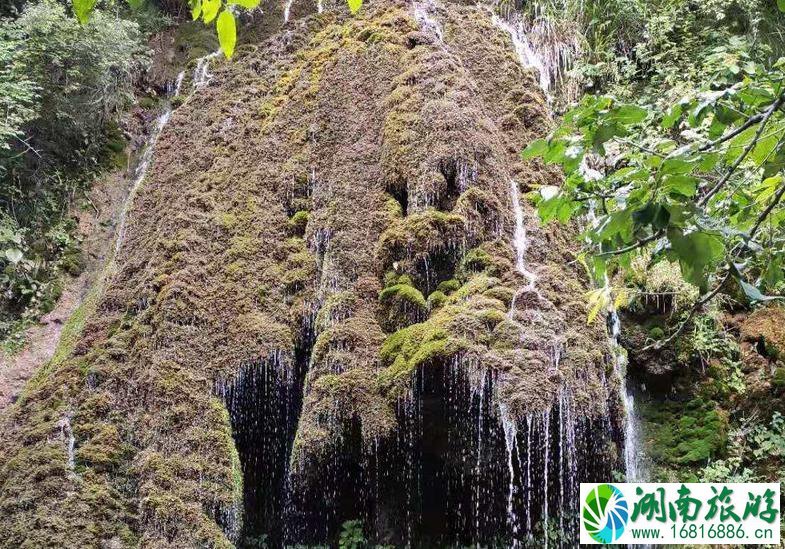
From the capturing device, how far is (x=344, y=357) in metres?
5.92

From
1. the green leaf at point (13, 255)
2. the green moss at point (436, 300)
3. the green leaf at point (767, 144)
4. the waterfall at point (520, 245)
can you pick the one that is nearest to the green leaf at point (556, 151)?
the green leaf at point (767, 144)

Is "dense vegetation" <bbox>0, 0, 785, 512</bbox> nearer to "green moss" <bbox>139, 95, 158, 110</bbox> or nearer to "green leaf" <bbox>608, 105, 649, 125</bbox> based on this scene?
"green moss" <bbox>139, 95, 158, 110</bbox>

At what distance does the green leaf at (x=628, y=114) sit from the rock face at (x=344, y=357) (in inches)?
145

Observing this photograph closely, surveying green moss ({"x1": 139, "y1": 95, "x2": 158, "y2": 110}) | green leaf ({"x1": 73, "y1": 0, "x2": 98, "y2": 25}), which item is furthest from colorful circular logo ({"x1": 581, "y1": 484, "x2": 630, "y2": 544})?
green moss ({"x1": 139, "y1": 95, "x2": 158, "y2": 110})

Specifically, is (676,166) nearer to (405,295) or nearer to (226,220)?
(405,295)

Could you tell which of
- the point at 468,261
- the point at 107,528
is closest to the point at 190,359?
the point at 107,528

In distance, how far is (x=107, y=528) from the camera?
5406mm

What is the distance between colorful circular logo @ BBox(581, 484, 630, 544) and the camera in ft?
16.8

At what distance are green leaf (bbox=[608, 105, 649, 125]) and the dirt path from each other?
791cm

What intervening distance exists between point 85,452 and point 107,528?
71cm

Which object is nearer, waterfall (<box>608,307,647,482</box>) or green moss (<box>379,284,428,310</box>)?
green moss (<box>379,284,428,310</box>)

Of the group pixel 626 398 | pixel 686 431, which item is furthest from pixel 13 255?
pixel 686 431

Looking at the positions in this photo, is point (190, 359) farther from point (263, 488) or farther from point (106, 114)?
point (106, 114)

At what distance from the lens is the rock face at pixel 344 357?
5492 mm
